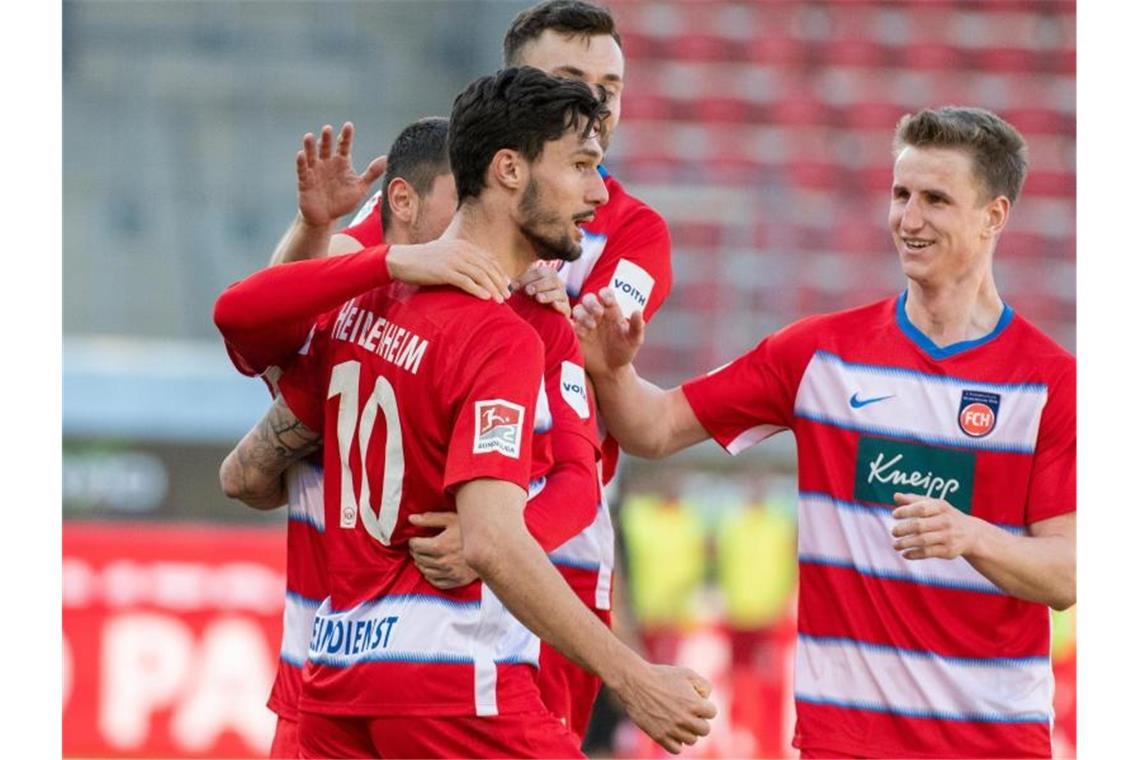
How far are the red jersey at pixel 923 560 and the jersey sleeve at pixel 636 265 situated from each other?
1.50 feet

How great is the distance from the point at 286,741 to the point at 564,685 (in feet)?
2.17

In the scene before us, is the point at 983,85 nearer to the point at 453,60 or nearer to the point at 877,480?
the point at 453,60

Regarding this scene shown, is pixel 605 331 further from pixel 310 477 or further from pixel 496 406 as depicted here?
pixel 496 406

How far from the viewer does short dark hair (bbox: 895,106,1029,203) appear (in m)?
4.19

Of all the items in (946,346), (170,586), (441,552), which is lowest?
(170,586)

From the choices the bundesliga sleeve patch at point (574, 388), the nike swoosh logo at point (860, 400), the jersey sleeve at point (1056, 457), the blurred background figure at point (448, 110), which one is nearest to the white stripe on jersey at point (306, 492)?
the bundesliga sleeve patch at point (574, 388)

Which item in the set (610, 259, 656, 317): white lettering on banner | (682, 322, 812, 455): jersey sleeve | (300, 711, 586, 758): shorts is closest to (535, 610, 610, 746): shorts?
(682, 322, 812, 455): jersey sleeve

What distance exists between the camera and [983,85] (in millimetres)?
14797

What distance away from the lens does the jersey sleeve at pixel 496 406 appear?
124 inches

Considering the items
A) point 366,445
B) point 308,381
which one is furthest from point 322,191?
point 366,445

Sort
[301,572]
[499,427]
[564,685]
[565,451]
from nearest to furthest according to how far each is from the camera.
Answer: [499,427] < [565,451] < [301,572] < [564,685]

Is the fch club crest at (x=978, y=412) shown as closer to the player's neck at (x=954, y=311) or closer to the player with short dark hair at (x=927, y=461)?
the player with short dark hair at (x=927, y=461)

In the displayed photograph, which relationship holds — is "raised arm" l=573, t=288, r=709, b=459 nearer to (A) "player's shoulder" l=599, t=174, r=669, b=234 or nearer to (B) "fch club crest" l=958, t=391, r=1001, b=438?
(A) "player's shoulder" l=599, t=174, r=669, b=234

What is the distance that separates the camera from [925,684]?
3998 mm
